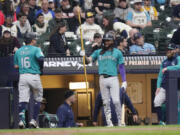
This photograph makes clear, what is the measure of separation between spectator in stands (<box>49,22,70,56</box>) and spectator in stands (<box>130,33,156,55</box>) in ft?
5.51

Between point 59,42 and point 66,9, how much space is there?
2.07 m

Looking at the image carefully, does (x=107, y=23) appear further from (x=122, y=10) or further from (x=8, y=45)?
(x=8, y=45)

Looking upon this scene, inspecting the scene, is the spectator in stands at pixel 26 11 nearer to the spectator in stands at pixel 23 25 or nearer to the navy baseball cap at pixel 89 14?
the spectator in stands at pixel 23 25

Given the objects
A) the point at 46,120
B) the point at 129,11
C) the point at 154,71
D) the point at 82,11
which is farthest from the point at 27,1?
the point at 46,120

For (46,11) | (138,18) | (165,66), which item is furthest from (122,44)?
(165,66)

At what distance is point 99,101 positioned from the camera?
40.8ft

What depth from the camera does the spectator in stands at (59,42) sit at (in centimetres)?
1666

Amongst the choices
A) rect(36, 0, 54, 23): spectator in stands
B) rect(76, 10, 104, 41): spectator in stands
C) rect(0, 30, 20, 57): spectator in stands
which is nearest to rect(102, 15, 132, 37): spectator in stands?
rect(76, 10, 104, 41): spectator in stands

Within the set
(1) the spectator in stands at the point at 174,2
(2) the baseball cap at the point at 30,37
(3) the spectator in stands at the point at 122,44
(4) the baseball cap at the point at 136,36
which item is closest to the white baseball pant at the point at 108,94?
(2) the baseball cap at the point at 30,37

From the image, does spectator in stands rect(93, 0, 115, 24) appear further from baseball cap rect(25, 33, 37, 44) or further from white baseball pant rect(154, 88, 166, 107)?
baseball cap rect(25, 33, 37, 44)

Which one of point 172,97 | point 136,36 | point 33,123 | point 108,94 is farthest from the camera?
point 136,36

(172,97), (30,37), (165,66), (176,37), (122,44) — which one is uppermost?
(176,37)

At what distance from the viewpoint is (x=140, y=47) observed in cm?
1727

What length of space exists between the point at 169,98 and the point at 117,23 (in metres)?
5.82
